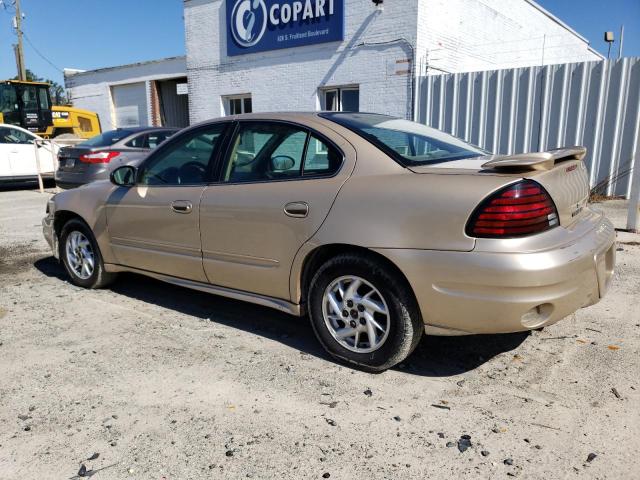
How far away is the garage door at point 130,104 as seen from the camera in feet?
65.9

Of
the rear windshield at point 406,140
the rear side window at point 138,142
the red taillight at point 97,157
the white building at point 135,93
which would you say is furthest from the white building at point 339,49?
the rear windshield at point 406,140

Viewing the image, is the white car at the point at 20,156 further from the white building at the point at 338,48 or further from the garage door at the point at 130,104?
the garage door at the point at 130,104

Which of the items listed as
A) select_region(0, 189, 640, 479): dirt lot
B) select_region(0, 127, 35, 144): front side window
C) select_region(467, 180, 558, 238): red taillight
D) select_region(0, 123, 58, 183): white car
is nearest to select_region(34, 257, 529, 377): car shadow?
select_region(0, 189, 640, 479): dirt lot

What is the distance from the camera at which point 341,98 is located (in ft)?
45.4

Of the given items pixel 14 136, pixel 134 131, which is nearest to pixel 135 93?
pixel 14 136

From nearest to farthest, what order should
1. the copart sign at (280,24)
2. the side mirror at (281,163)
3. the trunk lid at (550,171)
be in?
1. the trunk lid at (550,171)
2. the side mirror at (281,163)
3. the copart sign at (280,24)

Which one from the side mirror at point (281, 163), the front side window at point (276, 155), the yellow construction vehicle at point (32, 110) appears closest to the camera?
the front side window at point (276, 155)

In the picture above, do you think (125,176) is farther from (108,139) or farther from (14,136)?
(14,136)

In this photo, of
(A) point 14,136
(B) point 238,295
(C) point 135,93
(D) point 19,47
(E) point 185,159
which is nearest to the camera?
(B) point 238,295

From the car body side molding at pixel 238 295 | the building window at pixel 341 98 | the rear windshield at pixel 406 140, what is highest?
the building window at pixel 341 98

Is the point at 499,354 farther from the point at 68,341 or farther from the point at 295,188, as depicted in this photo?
the point at 68,341

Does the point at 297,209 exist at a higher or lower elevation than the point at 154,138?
lower

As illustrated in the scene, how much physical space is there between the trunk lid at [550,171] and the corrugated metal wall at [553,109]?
7337 millimetres

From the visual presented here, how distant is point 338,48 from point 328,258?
1099 centimetres
